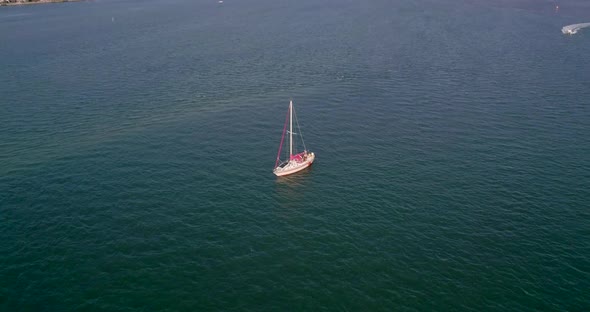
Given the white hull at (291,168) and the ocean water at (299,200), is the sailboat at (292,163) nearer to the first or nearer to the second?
the white hull at (291,168)

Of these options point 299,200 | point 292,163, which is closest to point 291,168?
point 292,163

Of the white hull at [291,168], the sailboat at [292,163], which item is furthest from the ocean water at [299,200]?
the sailboat at [292,163]

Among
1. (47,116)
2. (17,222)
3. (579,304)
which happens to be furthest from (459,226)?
(47,116)

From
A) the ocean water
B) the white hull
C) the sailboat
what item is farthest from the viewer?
the sailboat

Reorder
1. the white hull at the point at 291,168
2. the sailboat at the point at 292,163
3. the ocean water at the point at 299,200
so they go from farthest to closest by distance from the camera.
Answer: the sailboat at the point at 292,163, the white hull at the point at 291,168, the ocean water at the point at 299,200

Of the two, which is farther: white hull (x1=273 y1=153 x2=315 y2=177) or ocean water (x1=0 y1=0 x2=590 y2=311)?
white hull (x1=273 y1=153 x2=315 y2=177)

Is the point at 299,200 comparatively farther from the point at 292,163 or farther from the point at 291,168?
the point at 292,163

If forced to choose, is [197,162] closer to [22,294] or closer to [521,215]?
[22,294]

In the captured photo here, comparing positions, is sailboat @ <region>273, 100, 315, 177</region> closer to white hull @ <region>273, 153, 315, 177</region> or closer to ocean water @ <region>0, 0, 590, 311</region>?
white hull @ <region>273, 153, 315, 177</region>

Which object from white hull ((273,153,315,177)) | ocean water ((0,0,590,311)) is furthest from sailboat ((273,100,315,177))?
ocean water ((0,0,590,311))
